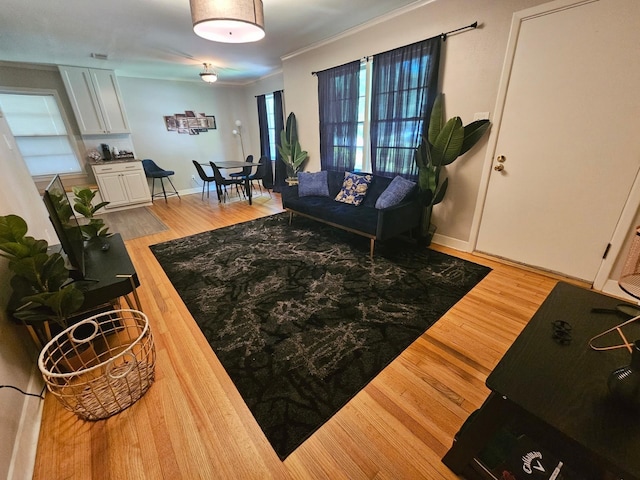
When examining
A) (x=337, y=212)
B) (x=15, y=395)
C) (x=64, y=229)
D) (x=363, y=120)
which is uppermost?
(x=363, y=120)

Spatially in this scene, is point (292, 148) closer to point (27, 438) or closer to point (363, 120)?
point (363, 120)

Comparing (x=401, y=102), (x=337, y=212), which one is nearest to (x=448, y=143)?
(x=401, y=102)

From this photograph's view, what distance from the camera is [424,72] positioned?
279 centimetres

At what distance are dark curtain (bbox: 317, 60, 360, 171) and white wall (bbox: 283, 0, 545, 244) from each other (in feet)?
0.72

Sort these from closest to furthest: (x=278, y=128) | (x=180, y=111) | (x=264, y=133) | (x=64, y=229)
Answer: (x=64, y=229), (x=278, y=128), (x=180, y=111), (x=264, y=133)

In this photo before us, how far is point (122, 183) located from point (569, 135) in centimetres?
664

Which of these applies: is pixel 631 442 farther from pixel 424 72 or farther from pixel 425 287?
pixel 424 72

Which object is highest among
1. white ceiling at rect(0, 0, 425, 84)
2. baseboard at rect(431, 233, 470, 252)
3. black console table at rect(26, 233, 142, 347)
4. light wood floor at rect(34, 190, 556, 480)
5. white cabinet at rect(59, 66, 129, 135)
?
white ceiling at rect(0, 0, 425, 84)

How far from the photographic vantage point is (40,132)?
462 centimetres

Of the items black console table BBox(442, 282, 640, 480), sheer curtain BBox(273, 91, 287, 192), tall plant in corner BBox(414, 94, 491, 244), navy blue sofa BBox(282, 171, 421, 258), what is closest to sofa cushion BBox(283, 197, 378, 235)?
navy blue sofa BBox(282, 171, 421, 258)

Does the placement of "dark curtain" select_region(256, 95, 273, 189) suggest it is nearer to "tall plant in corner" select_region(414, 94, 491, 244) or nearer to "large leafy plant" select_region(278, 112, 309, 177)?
"large leafy plant" select_region(278, 112, 309, 177)

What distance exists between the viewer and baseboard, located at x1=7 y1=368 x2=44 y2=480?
1058mm

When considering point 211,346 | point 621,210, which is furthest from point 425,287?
point 211,346

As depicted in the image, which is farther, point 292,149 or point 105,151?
point 105,151
